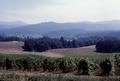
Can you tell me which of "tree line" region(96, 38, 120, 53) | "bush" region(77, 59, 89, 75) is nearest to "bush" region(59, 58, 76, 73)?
"bush" region(77, 59, 89, 75)

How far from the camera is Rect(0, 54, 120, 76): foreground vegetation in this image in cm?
3497

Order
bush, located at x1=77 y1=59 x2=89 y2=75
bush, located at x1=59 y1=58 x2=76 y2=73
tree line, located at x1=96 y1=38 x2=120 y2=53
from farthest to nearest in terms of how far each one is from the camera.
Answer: tree line, located at x1=96 y1=38 x2=120 y2=53 < bush, located at x1=59 y1=58 x2=76 y2=73 < bush, located at x1=77 y1=59 x2=89 y2=75

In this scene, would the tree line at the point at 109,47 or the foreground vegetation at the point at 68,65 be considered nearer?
the foreground vegetation at the point at 68,65

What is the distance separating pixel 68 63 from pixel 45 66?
2726 mm

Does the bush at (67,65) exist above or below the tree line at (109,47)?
below

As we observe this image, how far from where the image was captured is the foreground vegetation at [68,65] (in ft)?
115

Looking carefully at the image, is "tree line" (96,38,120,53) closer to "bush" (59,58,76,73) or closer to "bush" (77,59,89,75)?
"bush" (59,58,76,73)

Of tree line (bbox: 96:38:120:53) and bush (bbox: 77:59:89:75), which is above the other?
tree line (bbox: 96:38:120:53)

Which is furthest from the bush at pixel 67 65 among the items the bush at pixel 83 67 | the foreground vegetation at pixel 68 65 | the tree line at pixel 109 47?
the tree line at pixel 109 47

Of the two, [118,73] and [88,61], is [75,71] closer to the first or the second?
[88,61]

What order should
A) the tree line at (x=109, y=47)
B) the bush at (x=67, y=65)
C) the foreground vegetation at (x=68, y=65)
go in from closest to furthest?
the foreground vegetation at (x=68, y=65) → the bush at (x=67, y=65) → the tree line at (x=109, y=47)

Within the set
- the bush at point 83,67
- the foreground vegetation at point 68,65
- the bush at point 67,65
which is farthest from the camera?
the bush at point 67,65

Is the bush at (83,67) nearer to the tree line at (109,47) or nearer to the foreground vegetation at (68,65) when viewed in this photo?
the foreground vegetation at (68,65)

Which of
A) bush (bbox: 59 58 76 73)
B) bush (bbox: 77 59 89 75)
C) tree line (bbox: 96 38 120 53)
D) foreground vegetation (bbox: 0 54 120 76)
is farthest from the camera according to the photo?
tree line (bbox: 96 38 120 53)
